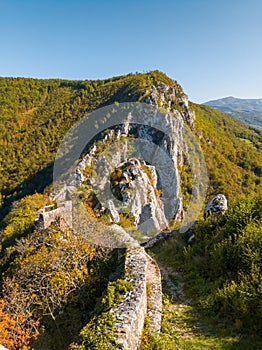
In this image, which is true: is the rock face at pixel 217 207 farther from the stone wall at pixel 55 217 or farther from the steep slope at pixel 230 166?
the steep slope at pixel 230 166

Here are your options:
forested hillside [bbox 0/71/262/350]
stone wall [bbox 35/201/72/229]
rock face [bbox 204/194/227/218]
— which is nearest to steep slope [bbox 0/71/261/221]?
rock face [bbox 204/194/227/218]

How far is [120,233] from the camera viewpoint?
12.5 m

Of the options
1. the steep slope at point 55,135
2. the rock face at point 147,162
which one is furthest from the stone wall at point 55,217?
the steep slope at point 55,135

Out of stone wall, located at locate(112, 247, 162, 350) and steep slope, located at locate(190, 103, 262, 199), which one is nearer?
stone wall, located at locate(112, 247, 162, 350)

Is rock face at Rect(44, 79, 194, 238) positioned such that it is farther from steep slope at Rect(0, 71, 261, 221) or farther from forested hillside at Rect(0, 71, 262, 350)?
forested hillside at Rect(0, 71, 262, 350)

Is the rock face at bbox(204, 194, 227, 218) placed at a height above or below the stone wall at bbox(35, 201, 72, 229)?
above

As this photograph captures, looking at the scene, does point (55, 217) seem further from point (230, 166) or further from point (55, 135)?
point (55, 135)

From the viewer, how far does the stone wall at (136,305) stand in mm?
5726

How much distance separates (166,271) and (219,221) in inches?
143

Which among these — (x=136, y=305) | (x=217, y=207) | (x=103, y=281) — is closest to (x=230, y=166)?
(x=217, y=207)

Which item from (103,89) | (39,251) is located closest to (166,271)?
(39,251)

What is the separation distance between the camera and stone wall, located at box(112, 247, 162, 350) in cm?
573

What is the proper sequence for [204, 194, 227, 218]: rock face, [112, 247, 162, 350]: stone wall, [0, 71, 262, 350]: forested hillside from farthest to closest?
1. [204, 194, 227, 218]: rock face
2. [0, 71, 262, 350]: forested hillside
3. [112, 247, 162, 350]: stone wall

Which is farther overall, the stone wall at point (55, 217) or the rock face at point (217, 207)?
the stone wall at point (55, 217)
